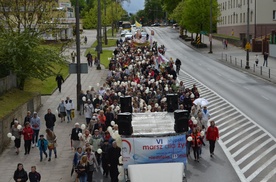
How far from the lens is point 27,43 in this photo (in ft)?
101

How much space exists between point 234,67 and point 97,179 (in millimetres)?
40381

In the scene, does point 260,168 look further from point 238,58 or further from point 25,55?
point 238,58

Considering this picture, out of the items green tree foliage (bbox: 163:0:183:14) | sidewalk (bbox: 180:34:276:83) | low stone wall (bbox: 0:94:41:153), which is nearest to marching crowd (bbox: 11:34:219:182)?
low stone wall (bbox: 0:94:41:153)

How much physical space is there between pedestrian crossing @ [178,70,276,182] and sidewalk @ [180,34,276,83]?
53.7 ft

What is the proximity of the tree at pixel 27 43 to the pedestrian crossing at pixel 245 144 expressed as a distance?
10061 millimetres

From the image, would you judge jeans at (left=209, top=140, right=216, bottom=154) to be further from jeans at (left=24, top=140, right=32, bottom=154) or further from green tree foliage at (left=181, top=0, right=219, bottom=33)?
green tree foliage at (left=181, top=0, right=219, bottom=33)

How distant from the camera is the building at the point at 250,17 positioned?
82500 millimetres

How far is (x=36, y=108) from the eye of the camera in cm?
3098

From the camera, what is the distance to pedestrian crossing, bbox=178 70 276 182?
18578 millimetres

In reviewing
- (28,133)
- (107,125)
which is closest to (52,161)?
(28,133)

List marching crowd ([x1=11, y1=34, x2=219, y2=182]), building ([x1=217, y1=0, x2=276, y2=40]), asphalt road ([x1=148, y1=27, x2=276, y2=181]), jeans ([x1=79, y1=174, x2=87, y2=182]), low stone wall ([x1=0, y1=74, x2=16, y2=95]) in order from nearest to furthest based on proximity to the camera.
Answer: jeans ([x1=79, y1=174, x2=87, y2=182]), marching crowd ([x1=11, y1=34, x2=219, y2=182]), asphalt road ([x1=148, y1=27, x2=276, y2=181]), low stone wall ([x1=0, y1=74, x2=16, y2=95]), building ([x1=217, y1=0, x2=276, y2=40])

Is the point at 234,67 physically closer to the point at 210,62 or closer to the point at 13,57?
the point at 210,62

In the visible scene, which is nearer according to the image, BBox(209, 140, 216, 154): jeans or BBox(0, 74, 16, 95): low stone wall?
BBox(209, 140, 216, 154): jeans

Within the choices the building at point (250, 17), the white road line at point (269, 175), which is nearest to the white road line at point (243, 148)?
the white road line at point (269, 175)
